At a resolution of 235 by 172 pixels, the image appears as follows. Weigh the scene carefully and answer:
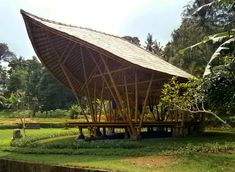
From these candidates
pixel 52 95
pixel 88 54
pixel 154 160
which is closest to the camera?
pixel 154 160

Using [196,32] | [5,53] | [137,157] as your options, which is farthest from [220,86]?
[5,53]

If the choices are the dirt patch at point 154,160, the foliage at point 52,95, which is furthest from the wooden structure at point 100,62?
the foliage at point 52,95

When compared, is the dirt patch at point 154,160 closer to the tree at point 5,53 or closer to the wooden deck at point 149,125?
the wooden deck at point 149,125

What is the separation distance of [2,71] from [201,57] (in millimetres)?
53838

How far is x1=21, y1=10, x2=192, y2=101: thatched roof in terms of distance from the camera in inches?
655

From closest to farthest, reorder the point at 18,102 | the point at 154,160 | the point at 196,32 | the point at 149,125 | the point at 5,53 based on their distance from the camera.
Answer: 1. the point at 154,160
2. the point at 149,125
3. the point at 196,32
4. the point at 18,102
5. the point at 5,53

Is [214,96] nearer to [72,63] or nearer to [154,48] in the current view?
[72,63]

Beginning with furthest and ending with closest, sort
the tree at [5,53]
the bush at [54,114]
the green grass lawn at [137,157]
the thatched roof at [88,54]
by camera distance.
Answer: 1. the tree at [5,53]
2. the bush at [54,114]
3. the thatched roof at [88,54]
4. the green grass lawn at [137,157]

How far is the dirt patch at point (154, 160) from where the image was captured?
10.4 meters

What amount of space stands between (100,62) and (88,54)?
112 centimetres

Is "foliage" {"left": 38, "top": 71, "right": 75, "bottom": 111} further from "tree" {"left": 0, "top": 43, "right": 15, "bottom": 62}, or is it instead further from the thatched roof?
"tree" {"left": 0, "top": 43, "right": 15, "bottom": 62}

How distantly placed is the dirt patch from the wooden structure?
207 inches

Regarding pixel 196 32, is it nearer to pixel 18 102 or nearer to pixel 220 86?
pixel 18 102

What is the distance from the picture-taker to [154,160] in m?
11.0
